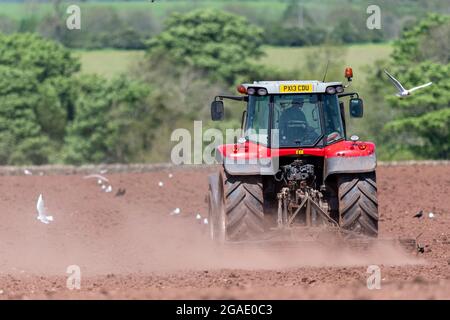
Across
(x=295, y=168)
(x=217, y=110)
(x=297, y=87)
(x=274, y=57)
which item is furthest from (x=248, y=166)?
(x=274, y=57)

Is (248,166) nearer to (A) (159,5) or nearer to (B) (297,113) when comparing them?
(B) (297,113)

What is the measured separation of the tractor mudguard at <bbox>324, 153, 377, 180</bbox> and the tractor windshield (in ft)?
1.43

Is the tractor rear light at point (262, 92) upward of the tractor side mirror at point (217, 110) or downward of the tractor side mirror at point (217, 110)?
upward

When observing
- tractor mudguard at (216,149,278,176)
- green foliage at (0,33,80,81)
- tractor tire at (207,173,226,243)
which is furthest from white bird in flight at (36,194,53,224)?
green foliage at (0,33,80,81)

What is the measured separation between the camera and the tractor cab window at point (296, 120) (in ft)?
41.4

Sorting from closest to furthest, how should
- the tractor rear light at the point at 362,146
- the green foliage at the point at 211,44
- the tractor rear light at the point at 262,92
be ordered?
the tractor rear light at the point at 362,146 → the tractor rear light at the point at 262,92 → the green foliage at the point at 211,44

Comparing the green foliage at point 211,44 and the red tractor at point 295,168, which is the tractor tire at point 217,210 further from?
the green foliage at point 211,44

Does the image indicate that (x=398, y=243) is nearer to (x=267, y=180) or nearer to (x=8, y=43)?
(x=267, y=180)

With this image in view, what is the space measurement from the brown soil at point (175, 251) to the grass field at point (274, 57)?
1390 inches

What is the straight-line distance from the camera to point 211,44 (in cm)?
5978

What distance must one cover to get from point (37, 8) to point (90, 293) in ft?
183

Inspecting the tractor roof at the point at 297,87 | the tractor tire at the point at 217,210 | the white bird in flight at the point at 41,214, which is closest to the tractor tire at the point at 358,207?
the tractor roof at the point at 297,87

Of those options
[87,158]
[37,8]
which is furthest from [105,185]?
[37,8]

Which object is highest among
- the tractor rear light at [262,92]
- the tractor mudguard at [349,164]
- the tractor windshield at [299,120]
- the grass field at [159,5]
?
the grass field at [159,5]
